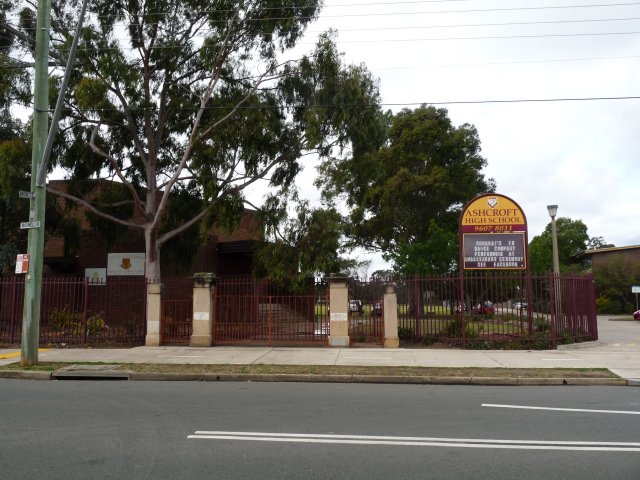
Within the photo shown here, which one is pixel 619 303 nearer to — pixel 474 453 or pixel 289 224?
pixel 289 224

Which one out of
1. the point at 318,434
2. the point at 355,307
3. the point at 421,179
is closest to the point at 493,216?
the point at 355,307

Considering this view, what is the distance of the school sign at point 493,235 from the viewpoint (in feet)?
56.1

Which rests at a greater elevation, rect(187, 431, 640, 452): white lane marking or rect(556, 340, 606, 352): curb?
rect(556, 340, 606, 352): curb

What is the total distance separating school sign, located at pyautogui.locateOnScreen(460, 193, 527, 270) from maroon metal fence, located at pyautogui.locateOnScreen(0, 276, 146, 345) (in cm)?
1045

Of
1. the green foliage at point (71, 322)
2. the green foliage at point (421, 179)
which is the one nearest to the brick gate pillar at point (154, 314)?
the green foliage at point (71, 322)

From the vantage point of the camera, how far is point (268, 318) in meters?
17.5

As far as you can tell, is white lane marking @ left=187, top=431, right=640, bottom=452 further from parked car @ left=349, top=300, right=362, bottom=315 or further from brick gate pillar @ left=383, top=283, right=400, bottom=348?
parked car @ left=349, top=300, right=362, bottom=315

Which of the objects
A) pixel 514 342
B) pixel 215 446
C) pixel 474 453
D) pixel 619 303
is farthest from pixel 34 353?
pixel 619 303

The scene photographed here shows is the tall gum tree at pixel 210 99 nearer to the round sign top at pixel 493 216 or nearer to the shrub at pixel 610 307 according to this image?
the round sign top at pixel 493 216

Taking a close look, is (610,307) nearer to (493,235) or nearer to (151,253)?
(493,235)

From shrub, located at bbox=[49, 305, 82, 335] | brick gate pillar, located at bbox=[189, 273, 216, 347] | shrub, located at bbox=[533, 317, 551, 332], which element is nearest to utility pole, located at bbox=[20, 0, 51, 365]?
brick gate pillar, located at bbox=[189, 273, 216, 347]

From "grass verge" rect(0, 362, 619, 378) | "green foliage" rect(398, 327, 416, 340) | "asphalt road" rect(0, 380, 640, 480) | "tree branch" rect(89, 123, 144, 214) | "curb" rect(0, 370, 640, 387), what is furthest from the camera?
"tree branch" rect(89, 123, 144, 214)

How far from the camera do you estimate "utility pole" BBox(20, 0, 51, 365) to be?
13.0 metres

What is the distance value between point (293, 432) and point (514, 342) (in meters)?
11.4
